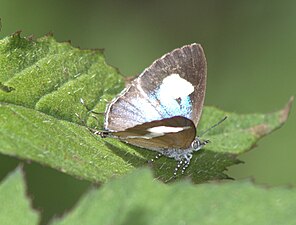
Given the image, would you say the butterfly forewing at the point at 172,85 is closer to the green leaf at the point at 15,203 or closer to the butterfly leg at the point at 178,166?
the butterfly leg at the point at 178,166

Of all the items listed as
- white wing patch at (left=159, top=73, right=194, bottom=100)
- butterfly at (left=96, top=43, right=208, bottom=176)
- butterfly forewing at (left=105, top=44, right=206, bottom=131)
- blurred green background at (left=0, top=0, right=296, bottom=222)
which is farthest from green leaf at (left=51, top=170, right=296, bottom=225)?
blurred green background at (left=0, top=0, right=296, bottom=222)

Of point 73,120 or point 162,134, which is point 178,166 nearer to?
point 162,134

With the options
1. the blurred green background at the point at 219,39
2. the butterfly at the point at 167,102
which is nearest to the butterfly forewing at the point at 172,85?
the butterfly at the point at 167,102

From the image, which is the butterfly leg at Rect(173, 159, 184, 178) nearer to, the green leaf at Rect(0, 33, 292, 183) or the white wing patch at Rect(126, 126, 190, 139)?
the green leaf at Rect(0, 33, 292, 183)

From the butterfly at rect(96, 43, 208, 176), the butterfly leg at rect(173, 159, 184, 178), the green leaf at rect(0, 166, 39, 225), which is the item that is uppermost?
the green leaf at rect(0, 166, 39, 225)

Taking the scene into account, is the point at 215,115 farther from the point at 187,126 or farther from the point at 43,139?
the point at 43,139

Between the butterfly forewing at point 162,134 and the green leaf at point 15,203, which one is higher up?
the green leaf at point 15,203

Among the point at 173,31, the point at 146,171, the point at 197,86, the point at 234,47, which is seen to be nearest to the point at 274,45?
the point at 234,47
